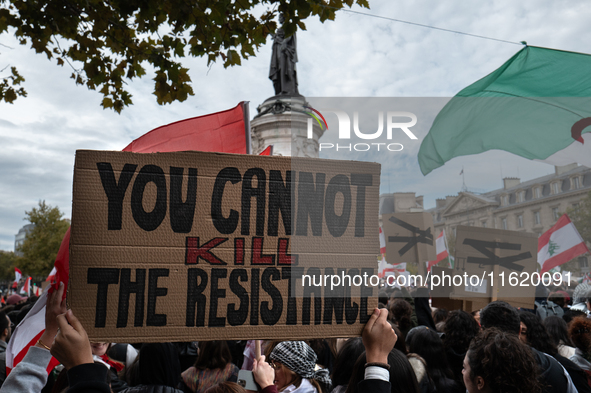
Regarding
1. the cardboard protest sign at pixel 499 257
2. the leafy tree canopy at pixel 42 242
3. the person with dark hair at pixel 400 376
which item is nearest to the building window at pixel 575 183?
the cardboard protest sign at pixel 499 257

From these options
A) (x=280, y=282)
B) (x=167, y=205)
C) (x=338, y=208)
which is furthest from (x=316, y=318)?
(x=167, y=205)

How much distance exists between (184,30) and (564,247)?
5.23m

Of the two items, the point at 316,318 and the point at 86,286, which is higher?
the point at 86,286

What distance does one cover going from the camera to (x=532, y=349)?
8.96 ft

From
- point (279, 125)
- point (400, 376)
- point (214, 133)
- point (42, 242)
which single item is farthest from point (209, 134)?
point (42, 242)

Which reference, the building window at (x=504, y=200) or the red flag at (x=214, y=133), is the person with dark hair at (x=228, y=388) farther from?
the building window at (x=504, y=200)

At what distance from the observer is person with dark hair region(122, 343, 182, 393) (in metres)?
2.77

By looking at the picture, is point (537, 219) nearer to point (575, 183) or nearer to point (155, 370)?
point (575, 183)

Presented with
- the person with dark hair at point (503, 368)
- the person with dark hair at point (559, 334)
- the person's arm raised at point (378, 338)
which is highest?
the person's arm raised at point (378, 338)

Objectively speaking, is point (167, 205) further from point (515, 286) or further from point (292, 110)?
point (292, 110)

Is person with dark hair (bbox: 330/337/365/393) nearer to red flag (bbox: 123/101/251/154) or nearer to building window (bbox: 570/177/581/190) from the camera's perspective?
red flag (bbox: 123/101/251/154)

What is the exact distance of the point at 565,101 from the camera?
3.69m

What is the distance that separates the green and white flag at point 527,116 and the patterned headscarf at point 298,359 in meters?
1.67

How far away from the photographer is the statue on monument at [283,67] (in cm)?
1872
